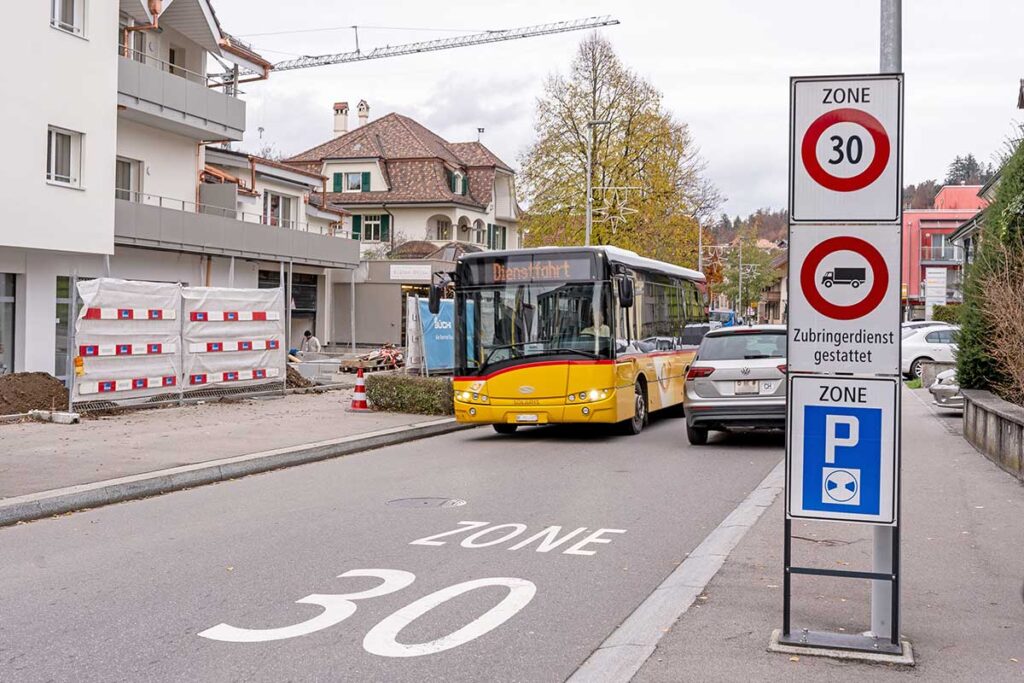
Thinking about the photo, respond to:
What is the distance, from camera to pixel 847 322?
550 centimetres

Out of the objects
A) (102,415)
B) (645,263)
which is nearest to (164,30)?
(102,415)

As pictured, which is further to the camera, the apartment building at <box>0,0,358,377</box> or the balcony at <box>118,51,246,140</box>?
the balcony at <box>118,51,246,140</box>

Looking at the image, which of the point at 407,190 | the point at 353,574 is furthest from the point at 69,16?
the point at 407,190

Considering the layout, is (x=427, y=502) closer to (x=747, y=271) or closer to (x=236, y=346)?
(x=236, y=346)

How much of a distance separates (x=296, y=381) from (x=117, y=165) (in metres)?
8.77

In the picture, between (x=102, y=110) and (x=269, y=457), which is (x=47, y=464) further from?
(x=102, y=110)

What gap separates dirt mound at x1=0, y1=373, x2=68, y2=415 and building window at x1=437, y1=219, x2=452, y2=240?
43.8 metres

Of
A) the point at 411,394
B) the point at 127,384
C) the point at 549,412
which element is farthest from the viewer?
the point at 411,394

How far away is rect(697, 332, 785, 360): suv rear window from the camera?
51.2 feet

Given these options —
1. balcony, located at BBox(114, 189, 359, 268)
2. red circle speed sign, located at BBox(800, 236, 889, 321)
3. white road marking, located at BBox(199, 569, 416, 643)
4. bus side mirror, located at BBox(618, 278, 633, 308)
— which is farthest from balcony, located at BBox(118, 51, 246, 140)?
red circle speed sign, located at BBox(800, 236, 889, 321)

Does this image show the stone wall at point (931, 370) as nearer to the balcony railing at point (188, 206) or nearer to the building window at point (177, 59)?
the balcony railing at point (188, 206)

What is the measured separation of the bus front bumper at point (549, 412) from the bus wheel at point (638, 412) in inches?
49.0

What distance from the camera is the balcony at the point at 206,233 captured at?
28.5 meters

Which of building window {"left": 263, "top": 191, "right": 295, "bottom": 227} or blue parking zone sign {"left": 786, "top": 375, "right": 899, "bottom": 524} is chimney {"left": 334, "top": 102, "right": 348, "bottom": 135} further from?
blue parking zone sign {"left": 786, "top": 375, "right": 899, "bottom": 524}
